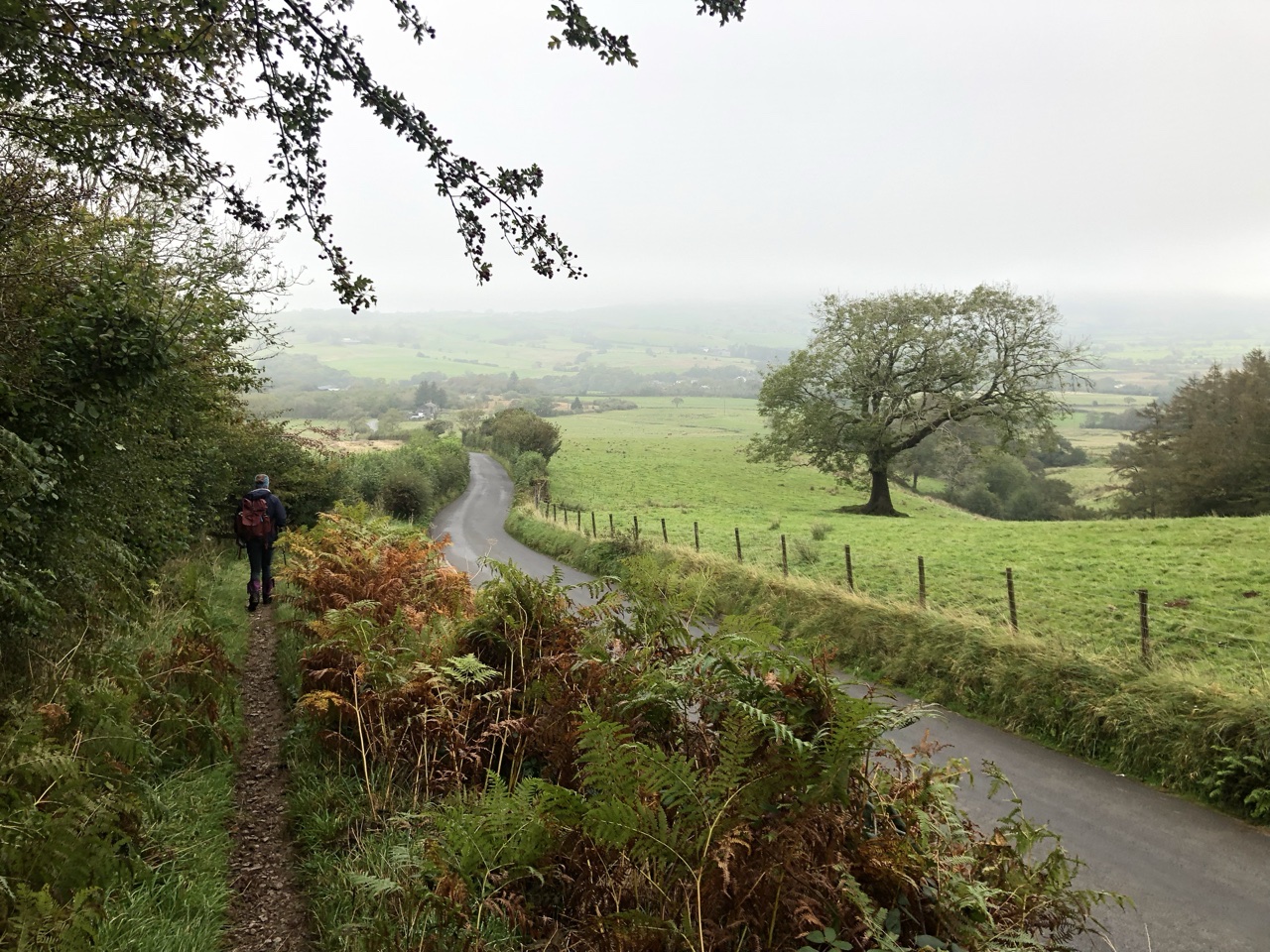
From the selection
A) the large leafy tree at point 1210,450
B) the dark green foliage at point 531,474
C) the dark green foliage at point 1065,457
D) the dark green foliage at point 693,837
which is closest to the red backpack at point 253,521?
the dark green foliage at point 693,837

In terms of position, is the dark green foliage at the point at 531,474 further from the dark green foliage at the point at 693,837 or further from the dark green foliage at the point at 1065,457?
the dark green foliage at the point at 1065,457

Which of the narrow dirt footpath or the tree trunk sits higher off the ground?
the narrow dirt footpath

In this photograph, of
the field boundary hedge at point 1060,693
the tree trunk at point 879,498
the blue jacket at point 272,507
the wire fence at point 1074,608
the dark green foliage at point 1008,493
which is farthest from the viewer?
the dark green foliage at point 1008,493

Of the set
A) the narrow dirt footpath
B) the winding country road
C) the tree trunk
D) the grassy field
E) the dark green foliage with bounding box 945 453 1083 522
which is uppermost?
the narrow dirt footpath

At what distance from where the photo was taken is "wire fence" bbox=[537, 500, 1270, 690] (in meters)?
10.0

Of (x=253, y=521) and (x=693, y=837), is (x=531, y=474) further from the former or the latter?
(x=693, y=837)

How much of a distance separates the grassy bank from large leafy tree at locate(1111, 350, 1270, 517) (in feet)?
142

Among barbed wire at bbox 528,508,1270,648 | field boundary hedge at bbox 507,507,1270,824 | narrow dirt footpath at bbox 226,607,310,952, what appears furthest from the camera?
barbed wire at bbox 528,508,1270,648

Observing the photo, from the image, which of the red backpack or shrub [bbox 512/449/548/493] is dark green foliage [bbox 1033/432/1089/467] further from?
the red backpack

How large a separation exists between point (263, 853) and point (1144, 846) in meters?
7.37

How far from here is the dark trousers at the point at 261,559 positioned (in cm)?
1087

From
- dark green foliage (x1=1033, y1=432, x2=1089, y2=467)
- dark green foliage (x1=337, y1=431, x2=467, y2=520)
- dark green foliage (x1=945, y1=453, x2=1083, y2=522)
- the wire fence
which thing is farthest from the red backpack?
dark green foliage (x1=1033, y1=432, x2=1089, y2=467)

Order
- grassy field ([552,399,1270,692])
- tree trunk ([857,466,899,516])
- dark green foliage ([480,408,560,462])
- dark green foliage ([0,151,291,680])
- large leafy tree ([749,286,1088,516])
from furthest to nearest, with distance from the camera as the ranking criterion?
dark green foliage ([480,408,560,462]) < tree trunk ([857,466,899,516]) < large leafy tree ([749,286,1088,516]) < grassy field ([552,399,1270,692]) < dark green foliage ([0,151,291,680])

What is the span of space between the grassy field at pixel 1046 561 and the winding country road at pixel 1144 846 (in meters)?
1.81
